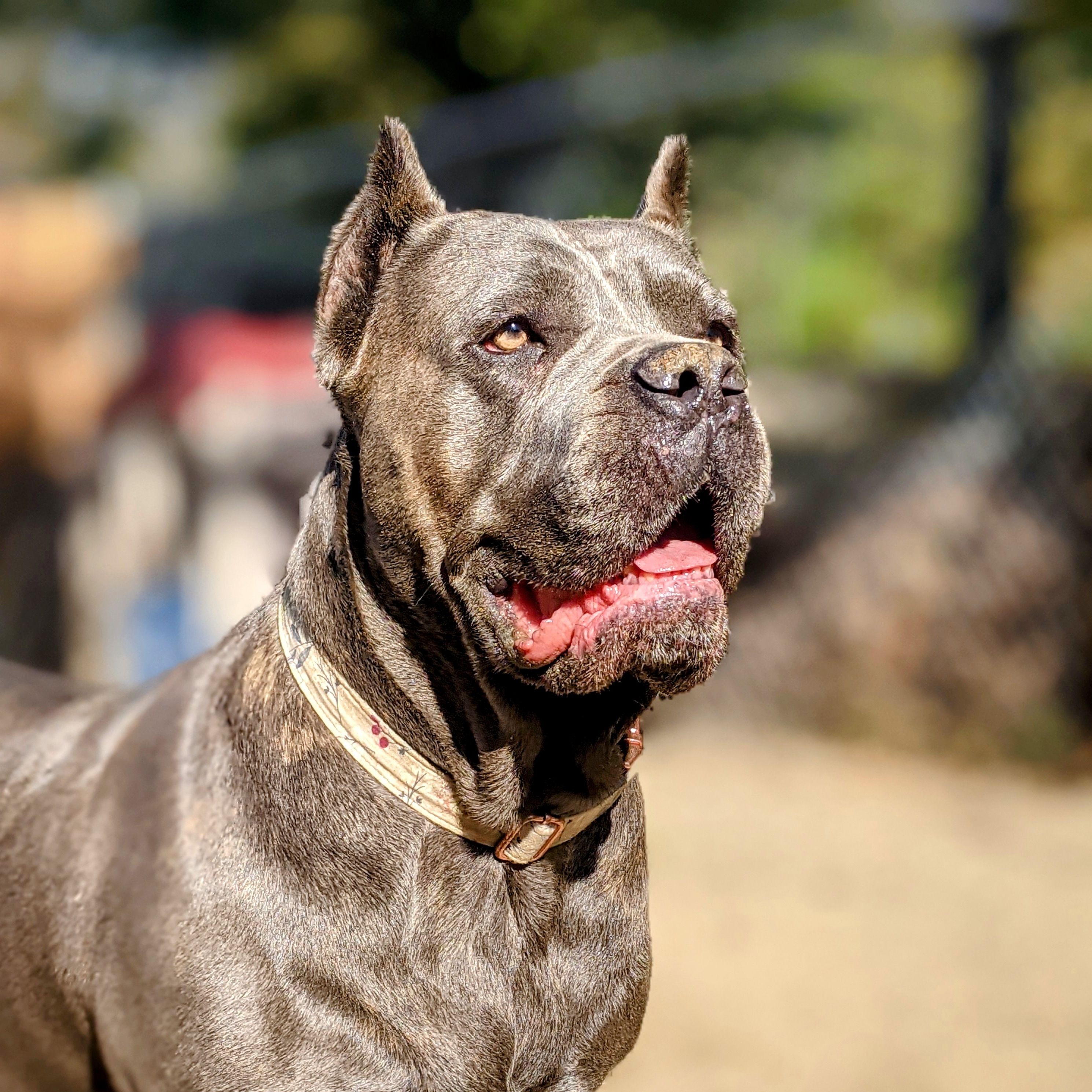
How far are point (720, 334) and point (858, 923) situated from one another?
3.47 metres

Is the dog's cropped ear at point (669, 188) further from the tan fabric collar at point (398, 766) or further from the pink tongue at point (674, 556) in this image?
the tan fabric collar at point (398, 766)

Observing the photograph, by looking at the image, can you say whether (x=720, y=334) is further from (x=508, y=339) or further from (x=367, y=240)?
(x=367, y=240)

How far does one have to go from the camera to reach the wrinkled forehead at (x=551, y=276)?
8.63 ft

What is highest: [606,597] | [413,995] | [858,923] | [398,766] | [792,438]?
[606,597]

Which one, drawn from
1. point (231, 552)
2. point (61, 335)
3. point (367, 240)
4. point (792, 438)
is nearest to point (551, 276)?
point (367, 240)

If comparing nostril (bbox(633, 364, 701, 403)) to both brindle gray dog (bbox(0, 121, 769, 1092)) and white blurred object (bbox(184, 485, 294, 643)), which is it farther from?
white blurred object (bbox(184, 485, 294, 643))

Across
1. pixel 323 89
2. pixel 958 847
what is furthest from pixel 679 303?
pixel 323 89

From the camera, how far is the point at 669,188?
10.7ft

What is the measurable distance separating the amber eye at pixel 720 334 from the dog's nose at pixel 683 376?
0.50 m

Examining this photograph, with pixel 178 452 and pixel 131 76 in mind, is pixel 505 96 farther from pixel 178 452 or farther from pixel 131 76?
pixel 131 76

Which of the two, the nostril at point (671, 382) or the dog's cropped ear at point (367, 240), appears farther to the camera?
the dog's cropped ear at point (367, 240)

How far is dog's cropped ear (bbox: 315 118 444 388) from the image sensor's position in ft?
9.04

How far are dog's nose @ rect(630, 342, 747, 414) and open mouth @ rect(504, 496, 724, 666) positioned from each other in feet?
0.60

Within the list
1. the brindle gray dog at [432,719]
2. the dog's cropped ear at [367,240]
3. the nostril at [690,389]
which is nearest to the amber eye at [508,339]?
the brindle gray dog at [432,719]
